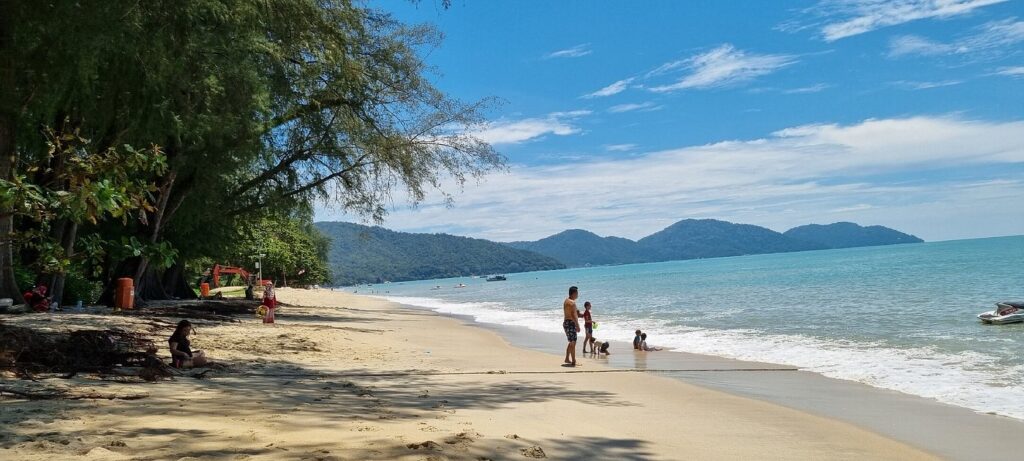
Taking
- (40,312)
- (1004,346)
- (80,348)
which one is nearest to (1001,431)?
(1004,346)

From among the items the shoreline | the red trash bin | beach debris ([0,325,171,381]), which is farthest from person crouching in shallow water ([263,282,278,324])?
beach debris ([0,325,171,381])

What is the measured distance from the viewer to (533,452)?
5.21 meters

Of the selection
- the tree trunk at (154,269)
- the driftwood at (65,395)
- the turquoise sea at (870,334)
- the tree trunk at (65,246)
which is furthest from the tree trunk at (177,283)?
the driftwood at (65,395)

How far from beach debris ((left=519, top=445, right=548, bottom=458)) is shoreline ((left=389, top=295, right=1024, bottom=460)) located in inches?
161

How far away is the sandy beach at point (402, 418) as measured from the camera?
15.6 ft

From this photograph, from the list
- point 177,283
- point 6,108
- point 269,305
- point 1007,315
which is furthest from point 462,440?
→ point 177,283

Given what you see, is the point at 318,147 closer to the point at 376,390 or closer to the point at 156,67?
the point at 156,67

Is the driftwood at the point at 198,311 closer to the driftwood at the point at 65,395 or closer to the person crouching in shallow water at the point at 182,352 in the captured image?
the person crouching in shallow water at the point at 182,352

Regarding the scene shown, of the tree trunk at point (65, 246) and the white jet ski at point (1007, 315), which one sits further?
the white jet ski at point (1007, 315)

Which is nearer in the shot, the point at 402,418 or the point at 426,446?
the point at 426,446

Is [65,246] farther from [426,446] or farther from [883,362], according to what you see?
[883,362]

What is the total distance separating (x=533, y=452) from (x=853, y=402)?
613 cm

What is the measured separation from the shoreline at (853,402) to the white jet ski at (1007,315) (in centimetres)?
978

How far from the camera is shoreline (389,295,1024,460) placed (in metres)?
7.12
